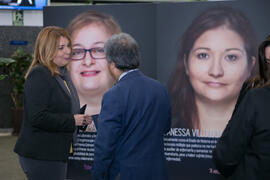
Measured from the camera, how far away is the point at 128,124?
1.70 m

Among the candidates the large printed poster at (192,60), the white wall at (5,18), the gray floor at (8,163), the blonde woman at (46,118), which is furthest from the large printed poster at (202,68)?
the white wall at (5,18)

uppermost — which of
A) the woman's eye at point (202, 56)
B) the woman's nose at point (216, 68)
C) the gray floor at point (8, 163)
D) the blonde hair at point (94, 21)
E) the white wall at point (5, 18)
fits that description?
the white wall at point (5, 18)

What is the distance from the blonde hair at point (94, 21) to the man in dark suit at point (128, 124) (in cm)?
136

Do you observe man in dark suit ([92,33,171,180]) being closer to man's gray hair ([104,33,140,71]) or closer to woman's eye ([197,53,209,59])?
man's gray hair ([104,33,140,71])

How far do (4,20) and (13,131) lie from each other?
2.37m

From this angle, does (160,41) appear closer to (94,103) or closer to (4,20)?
(94,103)

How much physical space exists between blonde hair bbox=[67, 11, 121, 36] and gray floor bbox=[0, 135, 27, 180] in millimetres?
2206

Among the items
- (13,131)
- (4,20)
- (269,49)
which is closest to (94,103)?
(269,49)

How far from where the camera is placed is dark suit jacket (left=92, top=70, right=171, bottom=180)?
1.66 m

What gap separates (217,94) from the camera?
2.87 metres

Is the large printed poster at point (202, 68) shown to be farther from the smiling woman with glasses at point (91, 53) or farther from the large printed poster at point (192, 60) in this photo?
the smiling woman with glasses at point (91, 53)

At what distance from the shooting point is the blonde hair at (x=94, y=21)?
308cm

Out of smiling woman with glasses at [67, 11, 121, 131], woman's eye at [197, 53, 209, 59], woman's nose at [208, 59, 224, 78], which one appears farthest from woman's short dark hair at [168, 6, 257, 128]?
smiling woman with glasses at [67, 11, 121, 131]

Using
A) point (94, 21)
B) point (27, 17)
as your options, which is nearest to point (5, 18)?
point (27, 17)
